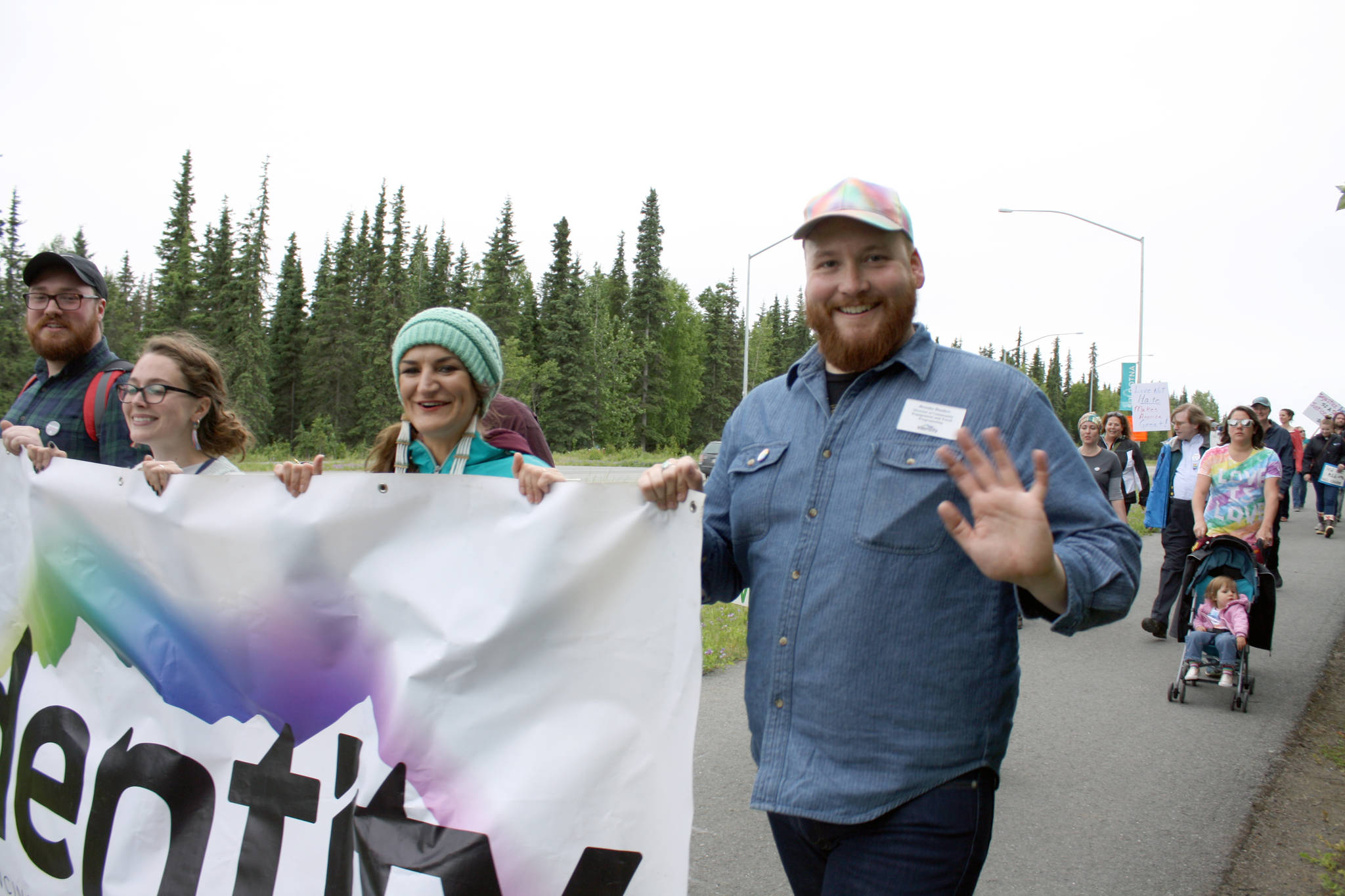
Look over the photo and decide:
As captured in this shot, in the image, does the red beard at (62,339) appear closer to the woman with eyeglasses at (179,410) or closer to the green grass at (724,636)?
the woman with eyeglasses at (179,410)

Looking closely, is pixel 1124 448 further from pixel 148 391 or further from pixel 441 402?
pixel 148 391

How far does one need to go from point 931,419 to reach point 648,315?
217ft

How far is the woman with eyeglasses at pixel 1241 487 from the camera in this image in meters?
7.05

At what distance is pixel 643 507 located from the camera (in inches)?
89.1

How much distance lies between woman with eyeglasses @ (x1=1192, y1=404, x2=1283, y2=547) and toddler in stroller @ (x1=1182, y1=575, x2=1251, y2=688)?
517 mm

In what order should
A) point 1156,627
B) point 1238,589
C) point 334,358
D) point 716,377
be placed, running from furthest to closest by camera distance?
1. point 716,377
2. point 334,358
3. point 1156,627
4. point 1238,589

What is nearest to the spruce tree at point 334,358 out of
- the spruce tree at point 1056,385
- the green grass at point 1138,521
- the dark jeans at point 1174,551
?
the green grass at point 1138,521

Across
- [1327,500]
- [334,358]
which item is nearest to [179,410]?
[1327,500]

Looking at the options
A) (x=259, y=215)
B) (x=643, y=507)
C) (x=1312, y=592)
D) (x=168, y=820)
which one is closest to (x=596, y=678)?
(x=643, y=507)

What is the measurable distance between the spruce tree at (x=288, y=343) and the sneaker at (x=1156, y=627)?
6920cm

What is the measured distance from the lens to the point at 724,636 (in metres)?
7.50

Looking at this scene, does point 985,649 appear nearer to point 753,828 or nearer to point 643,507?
point 643,507

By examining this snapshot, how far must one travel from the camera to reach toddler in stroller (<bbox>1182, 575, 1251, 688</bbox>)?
6422mm

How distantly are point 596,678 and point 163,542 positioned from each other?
1.53 m
